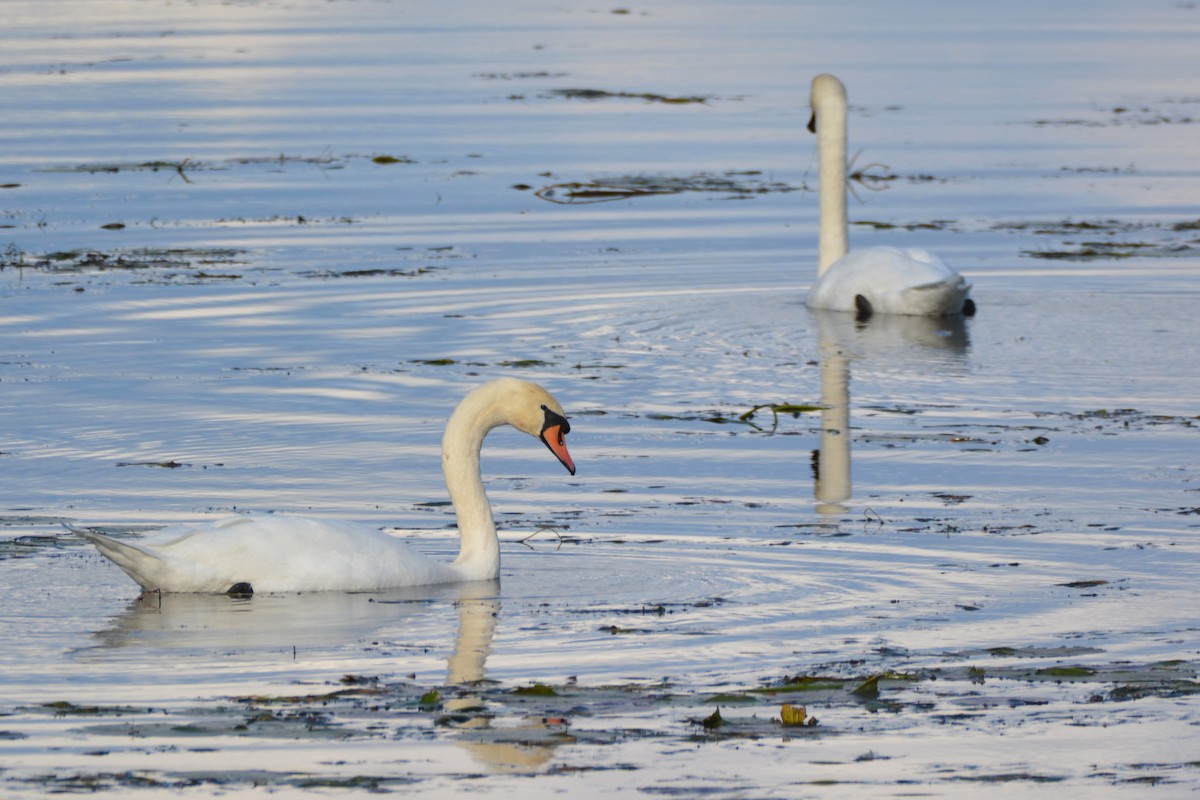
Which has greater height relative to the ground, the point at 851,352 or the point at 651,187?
the point at 651,187

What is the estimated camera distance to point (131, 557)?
927 cm

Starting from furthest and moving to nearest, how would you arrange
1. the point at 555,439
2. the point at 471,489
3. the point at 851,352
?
the point at 851,352
the point at 555,439
the point at 471,489

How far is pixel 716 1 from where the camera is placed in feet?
173

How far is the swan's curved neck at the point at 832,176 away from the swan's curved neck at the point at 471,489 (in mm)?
8387

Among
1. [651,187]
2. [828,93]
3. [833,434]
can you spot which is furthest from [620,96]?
[833,434]

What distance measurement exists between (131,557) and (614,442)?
3.83m

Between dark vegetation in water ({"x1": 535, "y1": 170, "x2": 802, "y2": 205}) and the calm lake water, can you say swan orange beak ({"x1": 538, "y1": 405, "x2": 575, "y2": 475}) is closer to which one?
the calm lake water

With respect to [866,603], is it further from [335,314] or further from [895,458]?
[335,314]

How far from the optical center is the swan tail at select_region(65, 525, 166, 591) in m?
9.11

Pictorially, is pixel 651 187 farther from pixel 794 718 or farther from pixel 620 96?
pixel 794 718

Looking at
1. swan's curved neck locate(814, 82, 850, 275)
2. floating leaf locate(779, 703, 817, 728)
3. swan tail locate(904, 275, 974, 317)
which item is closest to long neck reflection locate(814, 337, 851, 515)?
swan tail locate(904, 275, 974, 317)

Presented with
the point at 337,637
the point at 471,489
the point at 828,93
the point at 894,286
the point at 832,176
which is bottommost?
the point at 337,637

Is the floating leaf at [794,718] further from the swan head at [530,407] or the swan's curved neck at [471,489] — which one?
the swan head at [530,407]

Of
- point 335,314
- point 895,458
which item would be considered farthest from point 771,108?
point 895,458
